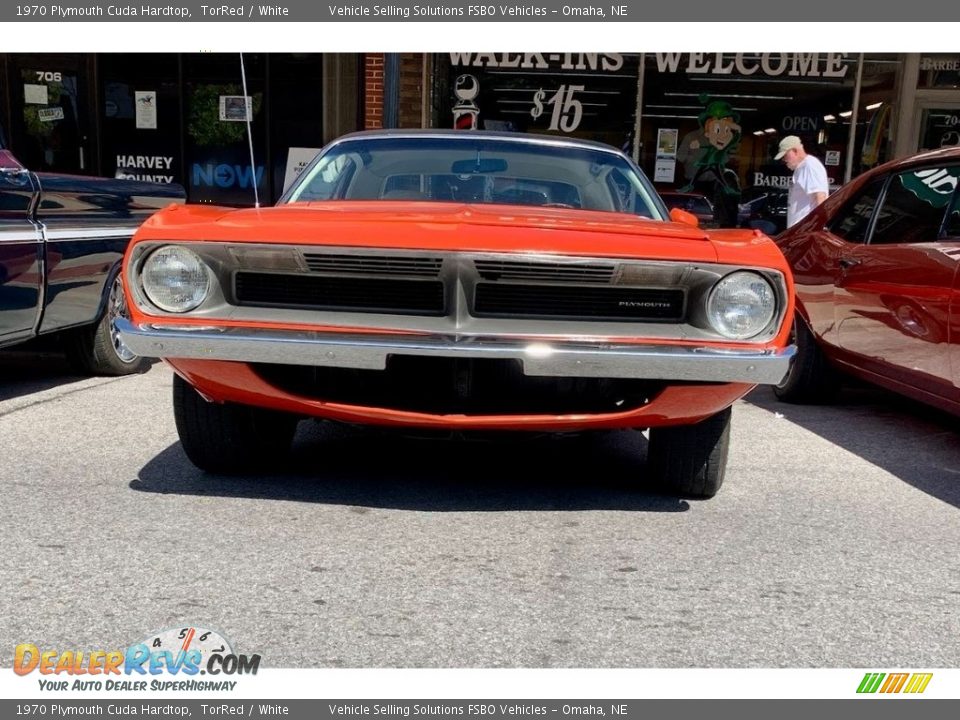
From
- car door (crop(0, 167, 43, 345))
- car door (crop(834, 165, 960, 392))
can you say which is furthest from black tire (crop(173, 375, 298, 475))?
car door (crop(834, 165, 960, 392))

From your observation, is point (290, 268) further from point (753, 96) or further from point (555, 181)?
point (753, 96)

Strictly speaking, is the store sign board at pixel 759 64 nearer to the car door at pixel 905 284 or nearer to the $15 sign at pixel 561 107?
the $15 sign at pixel 561 107

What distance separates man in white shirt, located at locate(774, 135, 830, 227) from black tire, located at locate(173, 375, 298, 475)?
552 cm

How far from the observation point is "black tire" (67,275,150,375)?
5.65 m

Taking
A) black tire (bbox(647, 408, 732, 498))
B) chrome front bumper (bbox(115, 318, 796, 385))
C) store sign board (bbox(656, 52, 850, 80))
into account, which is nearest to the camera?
chrome front bumper (bbox(115, 318, 796, 385))

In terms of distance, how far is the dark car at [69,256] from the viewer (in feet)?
15.3

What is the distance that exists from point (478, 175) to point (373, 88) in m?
7.26

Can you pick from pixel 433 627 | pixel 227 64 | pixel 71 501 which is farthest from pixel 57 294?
pixel 227 64

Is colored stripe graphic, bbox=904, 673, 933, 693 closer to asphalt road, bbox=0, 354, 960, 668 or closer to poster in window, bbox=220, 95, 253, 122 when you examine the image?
asphalt road, bbox=0, 354, 960, 668

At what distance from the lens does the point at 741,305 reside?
3174 mm

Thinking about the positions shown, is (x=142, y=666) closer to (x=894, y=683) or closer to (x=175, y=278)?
(x=175, y=278)

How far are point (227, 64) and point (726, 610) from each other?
1076 centimetres

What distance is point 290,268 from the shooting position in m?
3.13

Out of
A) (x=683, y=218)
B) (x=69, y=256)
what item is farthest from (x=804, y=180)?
(x=69, y=256)
